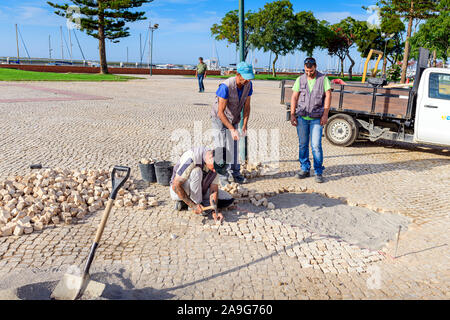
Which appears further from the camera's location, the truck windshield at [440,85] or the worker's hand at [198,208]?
the truck windshield at [440,85]

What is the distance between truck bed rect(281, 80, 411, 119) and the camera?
752 centimetres

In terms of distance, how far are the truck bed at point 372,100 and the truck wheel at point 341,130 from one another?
0.77 feet

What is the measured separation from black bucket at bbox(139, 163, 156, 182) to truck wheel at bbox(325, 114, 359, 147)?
4737 millimetres

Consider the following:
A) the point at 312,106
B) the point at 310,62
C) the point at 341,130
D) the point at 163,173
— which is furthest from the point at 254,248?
the point at 341,130

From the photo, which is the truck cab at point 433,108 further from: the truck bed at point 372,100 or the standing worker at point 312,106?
the standing worker at point 312,106

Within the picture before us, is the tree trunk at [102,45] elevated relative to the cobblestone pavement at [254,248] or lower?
elevated

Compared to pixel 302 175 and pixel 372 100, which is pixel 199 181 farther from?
pixel 372 100

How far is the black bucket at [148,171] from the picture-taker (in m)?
5.76

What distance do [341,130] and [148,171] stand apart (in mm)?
4957

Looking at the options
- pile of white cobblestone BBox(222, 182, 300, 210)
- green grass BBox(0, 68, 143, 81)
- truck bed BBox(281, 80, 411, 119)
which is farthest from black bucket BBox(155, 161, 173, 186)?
green grass BBox(0, 68, 143, 81)

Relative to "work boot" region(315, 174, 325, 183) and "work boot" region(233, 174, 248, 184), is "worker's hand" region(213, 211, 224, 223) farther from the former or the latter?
"work boot" region(315, 174, 325, 183)

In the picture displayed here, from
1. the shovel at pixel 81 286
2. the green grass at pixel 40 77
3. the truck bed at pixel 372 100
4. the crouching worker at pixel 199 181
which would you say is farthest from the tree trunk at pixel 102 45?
the shovel at pixel 81 286

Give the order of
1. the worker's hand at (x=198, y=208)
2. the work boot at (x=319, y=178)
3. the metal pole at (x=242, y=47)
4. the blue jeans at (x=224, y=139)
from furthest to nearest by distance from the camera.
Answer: the metal pole at (x=242, y=47) < the work boot at (x=319, y=178) < the blue jeans at (x=224, y=139) < the worker's hand at (x=198, y=208)
